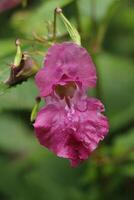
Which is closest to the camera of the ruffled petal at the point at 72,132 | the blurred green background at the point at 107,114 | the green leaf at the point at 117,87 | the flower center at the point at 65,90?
the ruffled petal at the point at 72,132

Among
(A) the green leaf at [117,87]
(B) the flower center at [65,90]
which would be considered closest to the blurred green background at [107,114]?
(A) the green leaf at [117,87]

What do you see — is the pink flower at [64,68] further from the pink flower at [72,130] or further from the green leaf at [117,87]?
the green leaf at [117,87]

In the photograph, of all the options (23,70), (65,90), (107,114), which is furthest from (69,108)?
(107,114)

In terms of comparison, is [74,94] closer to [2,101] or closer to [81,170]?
[2,101]

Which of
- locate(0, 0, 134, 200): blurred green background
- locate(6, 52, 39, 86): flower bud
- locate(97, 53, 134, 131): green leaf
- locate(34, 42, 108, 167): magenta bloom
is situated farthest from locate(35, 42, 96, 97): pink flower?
locate(97, 53, 134, 131): green leaf

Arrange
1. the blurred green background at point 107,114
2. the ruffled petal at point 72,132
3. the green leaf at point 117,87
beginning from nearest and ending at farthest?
the ruffled petal at point 72,132
the blurred green background at point 107,114
the green leaf at point 117,87

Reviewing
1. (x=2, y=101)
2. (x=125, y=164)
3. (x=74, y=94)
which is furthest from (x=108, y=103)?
(x=74, y=94)

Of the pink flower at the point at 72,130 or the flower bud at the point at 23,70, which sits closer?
the pink flower at the point at 72,130

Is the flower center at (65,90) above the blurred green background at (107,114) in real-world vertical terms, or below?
above
